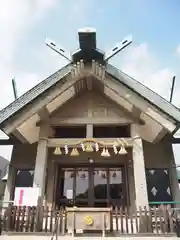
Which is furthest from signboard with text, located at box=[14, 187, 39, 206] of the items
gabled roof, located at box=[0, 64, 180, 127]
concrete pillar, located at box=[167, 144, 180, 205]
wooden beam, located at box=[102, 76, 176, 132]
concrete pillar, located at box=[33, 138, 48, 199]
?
concrete pillar, located at box=[167, 144, 180, 205]

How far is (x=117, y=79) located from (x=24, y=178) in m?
5.19

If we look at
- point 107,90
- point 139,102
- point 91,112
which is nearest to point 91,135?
point 91,112

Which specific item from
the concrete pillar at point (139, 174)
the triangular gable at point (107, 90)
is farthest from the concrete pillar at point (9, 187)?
the concrete pillar at point (139, 174)

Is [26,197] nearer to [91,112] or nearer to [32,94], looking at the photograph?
[32,94]

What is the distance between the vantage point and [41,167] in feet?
26.2

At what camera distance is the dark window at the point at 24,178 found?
379 inches

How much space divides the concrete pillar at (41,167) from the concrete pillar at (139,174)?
2878 mm

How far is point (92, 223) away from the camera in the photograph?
5.97m

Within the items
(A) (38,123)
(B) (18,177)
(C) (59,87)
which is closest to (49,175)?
(B) (18,177)

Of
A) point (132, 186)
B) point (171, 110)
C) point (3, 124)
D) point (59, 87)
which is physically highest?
point (59, 87)

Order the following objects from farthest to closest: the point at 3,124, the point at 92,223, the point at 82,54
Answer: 1. the point at 82,54
2. the point at 3,124
3. the point at 92,223

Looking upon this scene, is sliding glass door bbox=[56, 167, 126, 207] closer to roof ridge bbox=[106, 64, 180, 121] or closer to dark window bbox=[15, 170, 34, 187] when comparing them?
dark window bbox=[15, 170, 34, 187]

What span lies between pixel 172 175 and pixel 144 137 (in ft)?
5.76

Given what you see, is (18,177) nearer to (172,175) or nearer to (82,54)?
(82,54)
